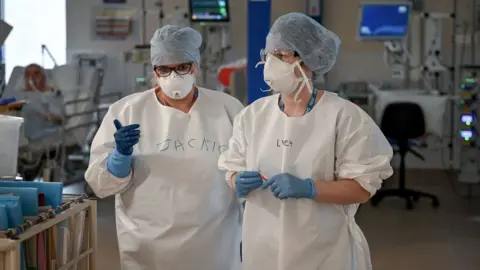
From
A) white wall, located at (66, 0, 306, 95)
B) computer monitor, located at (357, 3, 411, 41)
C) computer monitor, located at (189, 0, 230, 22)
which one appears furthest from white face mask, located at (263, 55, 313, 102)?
white wall, located at (66, 0, 306, 95)

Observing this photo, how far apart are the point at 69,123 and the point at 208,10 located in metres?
2.00

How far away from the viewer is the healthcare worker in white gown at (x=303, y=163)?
207cm

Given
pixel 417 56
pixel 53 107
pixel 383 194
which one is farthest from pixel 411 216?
pixel 53 107

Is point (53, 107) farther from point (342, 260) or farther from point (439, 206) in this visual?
point (342, 260)

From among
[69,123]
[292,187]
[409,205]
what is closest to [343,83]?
[409,205]

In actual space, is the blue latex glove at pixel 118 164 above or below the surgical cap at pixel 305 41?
below

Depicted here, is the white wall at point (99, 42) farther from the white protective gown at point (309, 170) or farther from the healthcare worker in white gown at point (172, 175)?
the white protective gown at point (309, 170)

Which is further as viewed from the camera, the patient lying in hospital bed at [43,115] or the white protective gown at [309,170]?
the patient lying in hospital bed at [43,115]

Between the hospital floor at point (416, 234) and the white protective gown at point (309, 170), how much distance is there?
7.58 feet

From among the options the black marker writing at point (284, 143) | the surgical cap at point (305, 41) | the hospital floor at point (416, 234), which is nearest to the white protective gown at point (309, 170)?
the black marker writing at point (284, 143)

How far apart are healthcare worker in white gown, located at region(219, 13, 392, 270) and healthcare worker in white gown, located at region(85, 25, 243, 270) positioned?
229mm

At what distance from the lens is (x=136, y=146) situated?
8.07 feet

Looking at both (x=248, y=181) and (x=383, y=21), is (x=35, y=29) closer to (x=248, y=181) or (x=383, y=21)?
(x=383, y=21)

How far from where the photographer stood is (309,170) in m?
2.11
